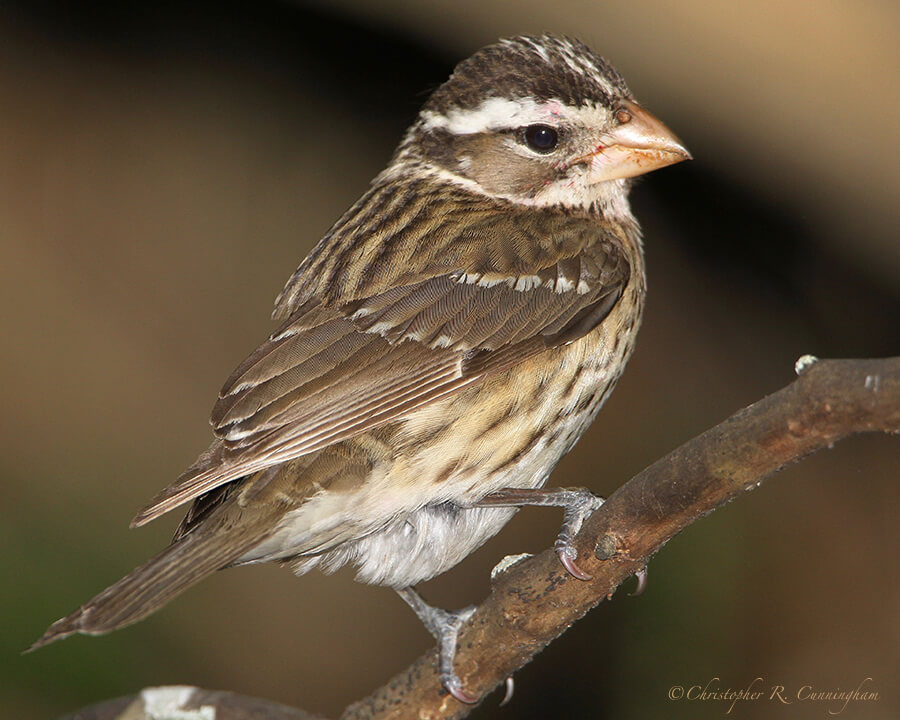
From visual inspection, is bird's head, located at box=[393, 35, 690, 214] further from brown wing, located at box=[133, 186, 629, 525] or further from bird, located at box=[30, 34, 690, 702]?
brown wing, located at box=[133, 186, 629, 525]

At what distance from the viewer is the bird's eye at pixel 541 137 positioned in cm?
395

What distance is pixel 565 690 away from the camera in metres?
6.62

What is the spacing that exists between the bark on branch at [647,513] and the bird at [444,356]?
10 centimetres

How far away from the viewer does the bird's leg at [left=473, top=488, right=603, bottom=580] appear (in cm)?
297

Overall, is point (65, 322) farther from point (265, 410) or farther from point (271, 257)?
point (265, 410)

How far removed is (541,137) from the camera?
3.97 m

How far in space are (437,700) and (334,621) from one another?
11.6 ft

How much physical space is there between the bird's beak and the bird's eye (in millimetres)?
127

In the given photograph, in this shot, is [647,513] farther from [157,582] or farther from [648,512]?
[157,582]

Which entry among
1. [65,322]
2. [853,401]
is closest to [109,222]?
[65,322]

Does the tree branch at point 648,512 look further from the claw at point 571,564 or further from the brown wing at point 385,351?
the brown wing at point 385,351

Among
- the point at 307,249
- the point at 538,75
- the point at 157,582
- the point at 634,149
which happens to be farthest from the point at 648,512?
the point at 307,249

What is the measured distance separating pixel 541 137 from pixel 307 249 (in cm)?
378

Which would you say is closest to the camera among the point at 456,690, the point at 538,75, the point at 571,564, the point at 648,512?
the point at 648,512
